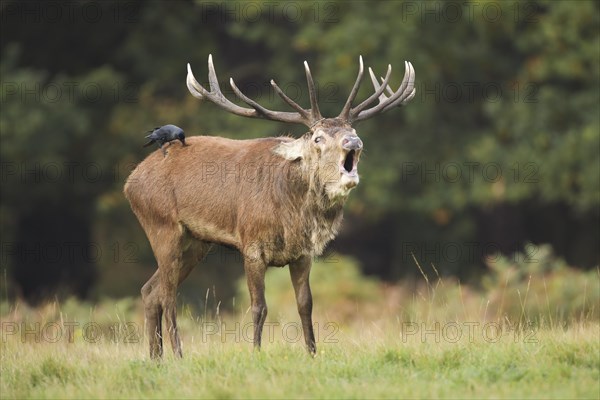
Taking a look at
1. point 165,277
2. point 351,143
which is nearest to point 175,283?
point 165,277

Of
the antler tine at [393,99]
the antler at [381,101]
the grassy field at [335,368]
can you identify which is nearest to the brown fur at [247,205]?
the antler at [381,101]

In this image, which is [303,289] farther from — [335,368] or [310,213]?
[335,368]

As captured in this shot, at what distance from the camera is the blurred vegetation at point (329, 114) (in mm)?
20141

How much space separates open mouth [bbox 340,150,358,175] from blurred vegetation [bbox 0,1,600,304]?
9739 mm

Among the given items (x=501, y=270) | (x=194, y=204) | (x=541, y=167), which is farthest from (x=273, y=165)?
(x=541, y=167)

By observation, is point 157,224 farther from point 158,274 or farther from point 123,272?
point 123,272

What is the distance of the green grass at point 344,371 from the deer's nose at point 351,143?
1.53 m

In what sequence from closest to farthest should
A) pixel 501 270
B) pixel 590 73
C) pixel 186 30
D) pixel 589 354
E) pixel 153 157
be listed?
pixel 589 354 → pixel 153 157 → pixel 501 270 → pixel 590 73 → pixel 186 30

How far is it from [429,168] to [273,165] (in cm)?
1267

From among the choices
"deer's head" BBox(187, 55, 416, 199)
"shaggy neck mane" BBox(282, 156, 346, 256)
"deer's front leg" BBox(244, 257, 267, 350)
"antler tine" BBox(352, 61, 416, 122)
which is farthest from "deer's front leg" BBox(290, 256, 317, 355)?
"antler tine" BBox(352, 61, 416, 122)

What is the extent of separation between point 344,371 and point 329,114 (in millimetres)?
13958

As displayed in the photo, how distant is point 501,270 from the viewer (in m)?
15.2

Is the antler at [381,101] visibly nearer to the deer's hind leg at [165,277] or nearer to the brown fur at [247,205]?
the brown fur at [247,205]

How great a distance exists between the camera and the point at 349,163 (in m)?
9.26
